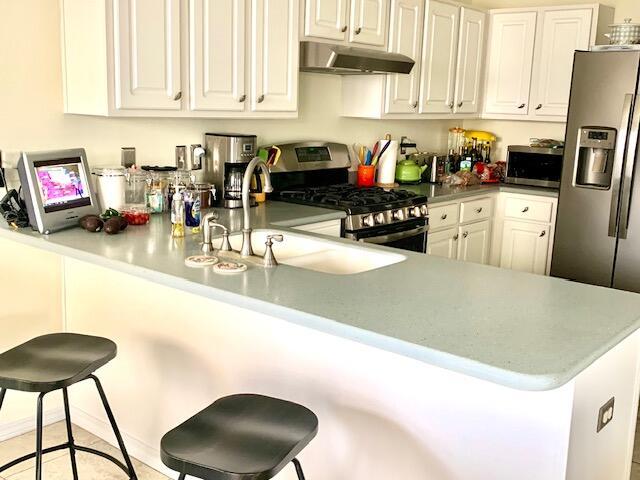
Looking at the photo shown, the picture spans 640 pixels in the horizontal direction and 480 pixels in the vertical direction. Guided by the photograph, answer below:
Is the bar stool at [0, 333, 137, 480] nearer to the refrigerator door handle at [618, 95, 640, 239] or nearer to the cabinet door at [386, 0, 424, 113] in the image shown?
the cabinet door at [386, 0, 424, 113]

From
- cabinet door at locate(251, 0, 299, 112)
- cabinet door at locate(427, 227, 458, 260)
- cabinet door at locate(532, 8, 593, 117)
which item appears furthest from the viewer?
cabinet door at locate(532, 8, 593, 117)

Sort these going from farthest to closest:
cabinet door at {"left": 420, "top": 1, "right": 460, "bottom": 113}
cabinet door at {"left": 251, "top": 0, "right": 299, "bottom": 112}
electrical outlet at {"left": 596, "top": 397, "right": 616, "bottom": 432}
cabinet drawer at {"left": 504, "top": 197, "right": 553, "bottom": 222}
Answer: cabinet drawer at {"left": 504, "top": 197, "right": 553, "bottom": 222}, cabinet door at {"left": 420, "top": 1, "right": 460, "bottom": 113}, cabinet door at {"left": 251, "top": 0, "right": 299, "bottom": 112}, electrical outlet at {"left": 596, "top": 397, "right": 616, "bottom": 432}

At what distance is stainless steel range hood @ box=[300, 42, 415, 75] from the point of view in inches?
137

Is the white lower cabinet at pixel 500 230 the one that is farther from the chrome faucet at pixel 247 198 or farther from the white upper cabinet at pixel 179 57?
the chrome faucet at pixel 247 198

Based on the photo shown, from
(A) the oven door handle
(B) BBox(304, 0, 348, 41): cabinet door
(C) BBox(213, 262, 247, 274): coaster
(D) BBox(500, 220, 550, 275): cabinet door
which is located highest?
(B) BBox(304, 0, 348, 41): cabinet door

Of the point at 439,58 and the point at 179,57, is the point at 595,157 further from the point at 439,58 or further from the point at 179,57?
the point at 179,57

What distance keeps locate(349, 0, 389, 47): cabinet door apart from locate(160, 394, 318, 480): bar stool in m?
2.70

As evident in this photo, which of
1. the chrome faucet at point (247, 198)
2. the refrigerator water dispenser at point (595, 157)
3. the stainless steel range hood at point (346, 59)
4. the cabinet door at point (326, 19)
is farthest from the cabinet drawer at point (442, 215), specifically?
the chrome faucet at point (247, 198)

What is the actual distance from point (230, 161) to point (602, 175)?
2.35 metres

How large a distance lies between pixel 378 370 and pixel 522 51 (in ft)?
12.3

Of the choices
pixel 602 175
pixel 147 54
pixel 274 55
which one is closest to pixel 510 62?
pixel 602 175

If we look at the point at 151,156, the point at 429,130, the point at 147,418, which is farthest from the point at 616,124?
the point at 147,418

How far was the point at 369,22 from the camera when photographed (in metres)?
3.95

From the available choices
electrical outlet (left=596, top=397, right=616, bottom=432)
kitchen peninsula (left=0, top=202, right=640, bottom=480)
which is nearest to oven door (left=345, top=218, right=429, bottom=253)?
kitchen peninsula (left=0, top=202, right=640, bottom=480)
